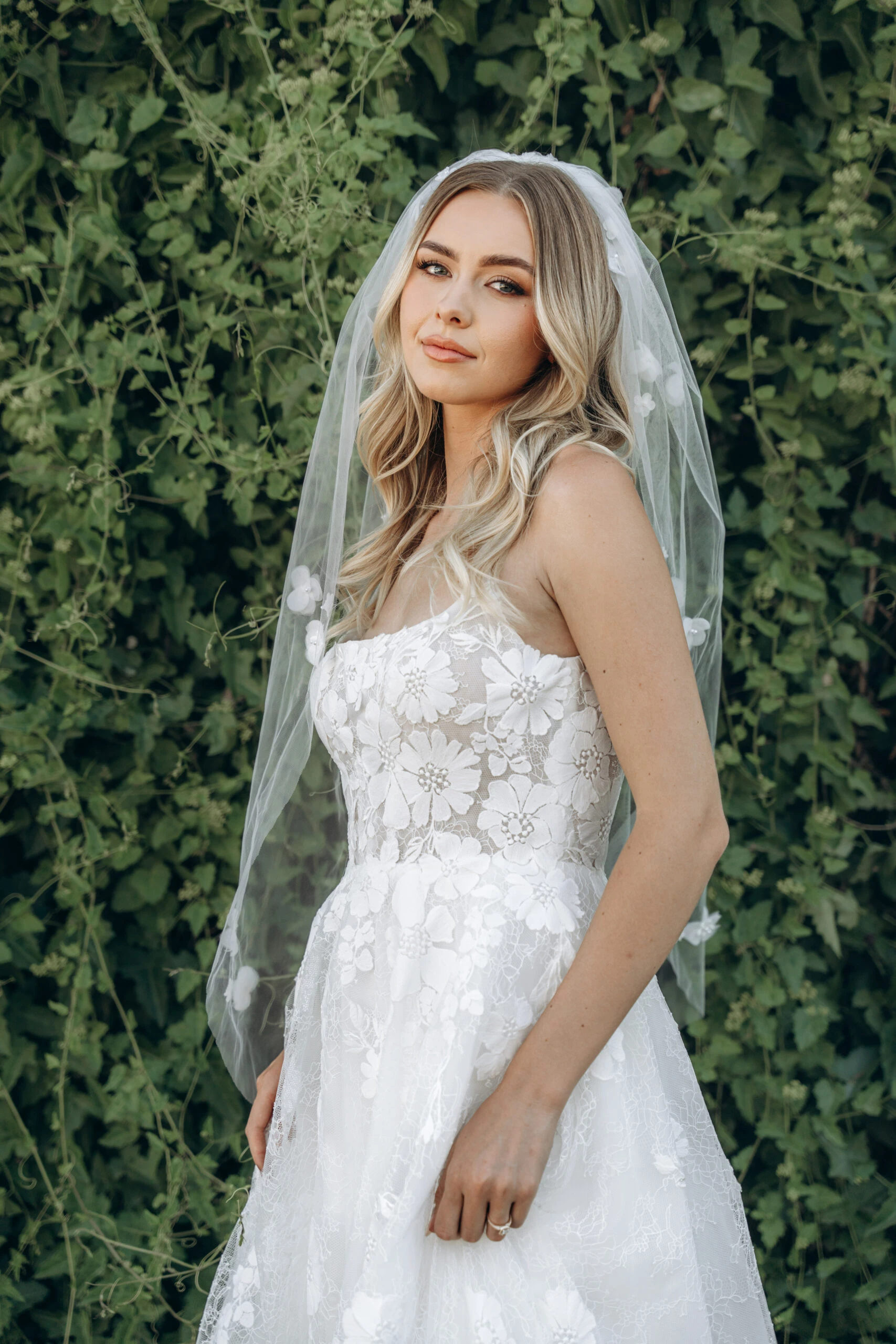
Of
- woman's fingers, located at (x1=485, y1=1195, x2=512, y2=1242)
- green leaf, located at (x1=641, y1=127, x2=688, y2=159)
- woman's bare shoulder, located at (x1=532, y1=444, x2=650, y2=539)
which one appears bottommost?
woman's fingers, located at (x1=485, y1=1195, x2=512, y2=1242)

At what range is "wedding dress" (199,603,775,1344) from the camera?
1234mm

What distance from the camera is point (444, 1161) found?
1.25 m

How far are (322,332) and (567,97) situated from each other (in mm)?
714

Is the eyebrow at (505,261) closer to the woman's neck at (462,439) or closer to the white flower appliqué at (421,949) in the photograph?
the woman's neck at (462,439)

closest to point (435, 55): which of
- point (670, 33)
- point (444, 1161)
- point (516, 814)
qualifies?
point (670, 33)

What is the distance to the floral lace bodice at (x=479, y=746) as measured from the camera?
136 centimetres

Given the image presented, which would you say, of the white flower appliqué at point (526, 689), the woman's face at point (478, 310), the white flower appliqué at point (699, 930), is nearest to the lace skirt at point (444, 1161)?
the white flower appliqué at point (526, 689)

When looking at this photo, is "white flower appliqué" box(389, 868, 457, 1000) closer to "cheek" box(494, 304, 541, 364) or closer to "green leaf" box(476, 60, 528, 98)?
Result: "cheek" box(494, 304, 541, 364)

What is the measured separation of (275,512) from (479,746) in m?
1.13

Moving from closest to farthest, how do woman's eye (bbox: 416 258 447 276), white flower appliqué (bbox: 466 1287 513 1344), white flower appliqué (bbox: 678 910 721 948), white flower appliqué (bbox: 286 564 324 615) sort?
white flower appliqué (bbox: 466 1287 513 1344) → woman's eye (bbox: 416 258 447 276) → white flower appliqué (bbox: 286 564 324 615) → white flower appliqué (bbox: 678 910 721 948)

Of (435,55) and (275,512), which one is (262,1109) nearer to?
(275,512)

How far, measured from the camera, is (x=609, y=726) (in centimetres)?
130

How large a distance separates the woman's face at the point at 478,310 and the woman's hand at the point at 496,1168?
942 millimetres

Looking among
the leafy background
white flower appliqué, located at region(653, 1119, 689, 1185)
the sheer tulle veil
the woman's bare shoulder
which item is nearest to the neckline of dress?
the woman's bare shoulder
